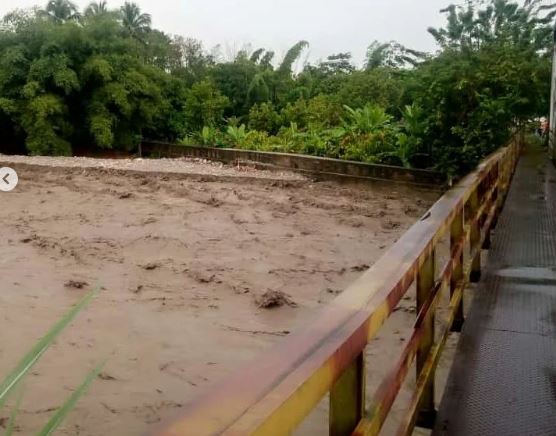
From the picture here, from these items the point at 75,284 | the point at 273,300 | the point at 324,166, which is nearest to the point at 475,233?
the point at 273,300

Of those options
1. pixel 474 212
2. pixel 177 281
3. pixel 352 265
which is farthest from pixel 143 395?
pixel 352 265

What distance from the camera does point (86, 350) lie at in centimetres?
466

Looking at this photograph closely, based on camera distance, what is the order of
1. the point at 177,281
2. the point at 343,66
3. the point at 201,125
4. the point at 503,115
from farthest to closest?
the point at 343,66 < the point at 201,125 < the point at 503,115 < the point at 177,281

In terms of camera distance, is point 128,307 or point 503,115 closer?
point 128,307

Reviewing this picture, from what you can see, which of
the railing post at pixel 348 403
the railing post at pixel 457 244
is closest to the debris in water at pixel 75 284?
the railing post at pixel 457 244

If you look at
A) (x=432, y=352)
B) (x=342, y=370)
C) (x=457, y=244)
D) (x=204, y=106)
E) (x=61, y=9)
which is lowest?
(x=432, y=352)

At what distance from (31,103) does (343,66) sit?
55.9ft

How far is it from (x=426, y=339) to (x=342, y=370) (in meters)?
1.36

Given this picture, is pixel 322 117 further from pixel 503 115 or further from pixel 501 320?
pixel 501 320

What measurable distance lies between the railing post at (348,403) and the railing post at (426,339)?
0.95 metres

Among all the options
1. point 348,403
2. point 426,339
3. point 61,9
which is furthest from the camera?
point 61,9

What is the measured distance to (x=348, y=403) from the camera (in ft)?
4.35

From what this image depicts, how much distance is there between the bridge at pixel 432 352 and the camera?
88 centimetres

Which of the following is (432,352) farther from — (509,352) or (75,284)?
(75,284)
